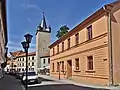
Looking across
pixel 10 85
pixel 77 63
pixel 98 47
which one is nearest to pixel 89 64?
pixel 98 47

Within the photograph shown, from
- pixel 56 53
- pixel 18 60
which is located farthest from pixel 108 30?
pixel 18 60

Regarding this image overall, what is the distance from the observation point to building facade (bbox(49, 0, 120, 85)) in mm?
21344

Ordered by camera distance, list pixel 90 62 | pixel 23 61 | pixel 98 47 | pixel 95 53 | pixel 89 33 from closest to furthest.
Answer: pixel 98 47
pixel 95 53
pixel 90 62
pixel 89 33
pixel 23 61

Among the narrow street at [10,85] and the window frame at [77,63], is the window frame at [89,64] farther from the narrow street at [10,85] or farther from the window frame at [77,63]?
the narrow street at [10,85]

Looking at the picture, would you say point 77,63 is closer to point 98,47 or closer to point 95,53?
point 95,53

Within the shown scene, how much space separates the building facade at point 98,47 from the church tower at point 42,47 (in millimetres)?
44060

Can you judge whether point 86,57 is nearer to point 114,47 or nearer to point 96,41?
point 96,41

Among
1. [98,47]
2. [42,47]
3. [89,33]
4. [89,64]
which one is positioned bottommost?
[89,64]

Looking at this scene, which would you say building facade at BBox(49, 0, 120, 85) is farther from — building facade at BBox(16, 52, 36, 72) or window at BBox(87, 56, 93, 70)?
building facade at BBox(16, 52, 36, 72)

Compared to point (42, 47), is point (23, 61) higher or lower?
lower

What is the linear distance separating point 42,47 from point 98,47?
54922mm

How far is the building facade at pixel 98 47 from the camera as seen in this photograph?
70.0 ft

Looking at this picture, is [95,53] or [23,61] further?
[23,61]

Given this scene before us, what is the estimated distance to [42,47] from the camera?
77562mm
